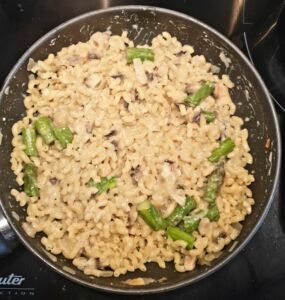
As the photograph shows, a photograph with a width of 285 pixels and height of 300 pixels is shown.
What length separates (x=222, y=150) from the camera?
148cm

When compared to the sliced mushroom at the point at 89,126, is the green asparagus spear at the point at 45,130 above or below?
above

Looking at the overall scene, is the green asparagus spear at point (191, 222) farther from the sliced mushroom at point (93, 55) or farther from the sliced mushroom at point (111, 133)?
the sliced mushroom at point (93, 55)

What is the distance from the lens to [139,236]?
1.42 meters

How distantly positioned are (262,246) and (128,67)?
736mm

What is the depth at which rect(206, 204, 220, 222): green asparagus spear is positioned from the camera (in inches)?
56.1

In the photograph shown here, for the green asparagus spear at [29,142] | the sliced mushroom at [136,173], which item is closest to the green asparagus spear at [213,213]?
the sliced mushroom at [136,173]

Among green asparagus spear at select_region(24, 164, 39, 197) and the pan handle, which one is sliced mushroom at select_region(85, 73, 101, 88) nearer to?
green asparagus spear at select_region(24, 164, 39, 197)

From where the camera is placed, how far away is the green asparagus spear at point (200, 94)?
5.00 feet

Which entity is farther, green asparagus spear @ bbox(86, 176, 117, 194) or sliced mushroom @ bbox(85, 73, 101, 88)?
sliced mushroom @ bbox(85, 73, 101, 88)

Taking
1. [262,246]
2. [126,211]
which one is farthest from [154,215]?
[262,246]

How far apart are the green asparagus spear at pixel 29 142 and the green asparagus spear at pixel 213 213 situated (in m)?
0.57

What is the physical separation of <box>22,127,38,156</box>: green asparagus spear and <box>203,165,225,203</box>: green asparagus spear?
546 millimetres

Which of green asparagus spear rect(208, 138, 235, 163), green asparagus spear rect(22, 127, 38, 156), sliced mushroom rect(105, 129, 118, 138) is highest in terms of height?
green asparagus spear rect(22, 127, 38, 156)

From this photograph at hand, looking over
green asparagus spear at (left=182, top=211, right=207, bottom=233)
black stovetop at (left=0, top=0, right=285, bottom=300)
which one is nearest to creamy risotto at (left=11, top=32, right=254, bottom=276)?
green asparagus spear at (left=182, top=211, right=207, bottom=233)
